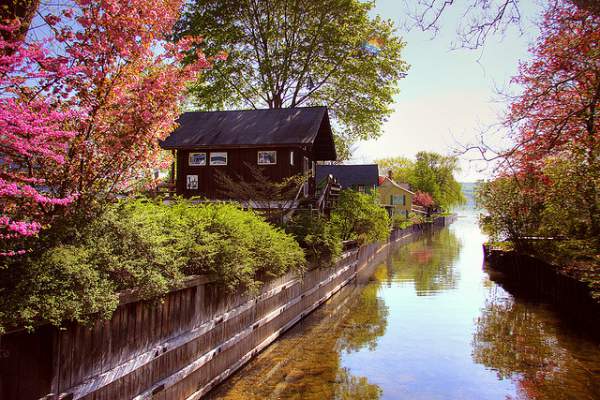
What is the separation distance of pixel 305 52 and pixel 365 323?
24.3m

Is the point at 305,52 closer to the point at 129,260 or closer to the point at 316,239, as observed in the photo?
the point at 316,239

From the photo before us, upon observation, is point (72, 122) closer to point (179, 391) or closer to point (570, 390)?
point (179, 391)

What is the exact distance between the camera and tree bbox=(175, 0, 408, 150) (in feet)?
113

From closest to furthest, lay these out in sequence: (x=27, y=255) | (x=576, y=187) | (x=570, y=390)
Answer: (x=27, y=255), (x=570, y=390), (x=576, y=187)

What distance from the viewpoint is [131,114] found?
730 cm

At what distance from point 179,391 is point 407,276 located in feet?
69.3

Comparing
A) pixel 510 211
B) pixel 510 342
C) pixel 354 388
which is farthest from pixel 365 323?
pixel 510 211

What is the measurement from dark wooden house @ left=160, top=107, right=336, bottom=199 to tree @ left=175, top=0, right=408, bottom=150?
5.26 metres

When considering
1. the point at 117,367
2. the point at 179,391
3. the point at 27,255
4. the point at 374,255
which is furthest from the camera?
the point at 374,255

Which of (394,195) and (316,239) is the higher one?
(394,195)

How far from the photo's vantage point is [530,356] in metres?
12.6

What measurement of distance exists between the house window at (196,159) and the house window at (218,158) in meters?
0.55

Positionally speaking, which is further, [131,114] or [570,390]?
[570,390]

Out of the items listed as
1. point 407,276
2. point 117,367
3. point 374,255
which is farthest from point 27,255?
point 374,255
